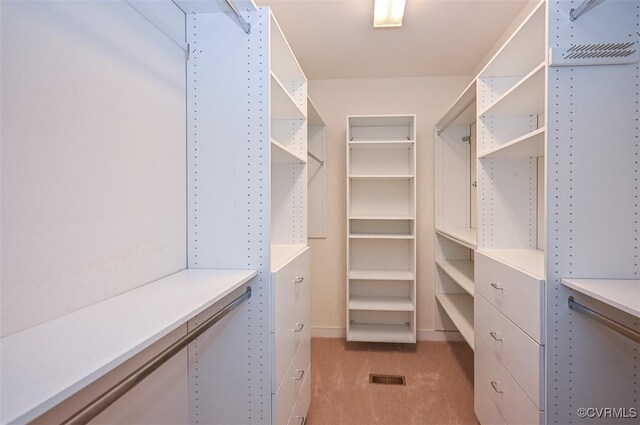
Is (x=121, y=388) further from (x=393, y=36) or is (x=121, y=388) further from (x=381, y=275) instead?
(x=393, y=36)

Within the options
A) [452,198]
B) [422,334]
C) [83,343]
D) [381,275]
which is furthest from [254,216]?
[422,334]

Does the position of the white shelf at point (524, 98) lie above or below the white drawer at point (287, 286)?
above

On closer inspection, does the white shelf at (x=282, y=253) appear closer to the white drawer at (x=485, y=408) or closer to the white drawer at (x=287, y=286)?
the white drawer at (x=287, y=286)

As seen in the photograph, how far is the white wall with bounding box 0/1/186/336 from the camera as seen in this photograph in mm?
690

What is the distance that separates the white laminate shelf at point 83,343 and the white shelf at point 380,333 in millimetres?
2099

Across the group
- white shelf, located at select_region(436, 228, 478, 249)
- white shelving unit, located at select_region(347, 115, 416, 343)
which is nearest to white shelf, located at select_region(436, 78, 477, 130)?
white shelving unit, located at select_region(347, 115, 416, 343)

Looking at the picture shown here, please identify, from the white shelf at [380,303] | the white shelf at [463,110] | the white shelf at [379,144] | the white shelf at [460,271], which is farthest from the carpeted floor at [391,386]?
the white shelf at [463,110]

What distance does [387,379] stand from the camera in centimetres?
240

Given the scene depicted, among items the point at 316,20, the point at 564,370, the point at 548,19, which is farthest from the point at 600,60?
the point at 316,20

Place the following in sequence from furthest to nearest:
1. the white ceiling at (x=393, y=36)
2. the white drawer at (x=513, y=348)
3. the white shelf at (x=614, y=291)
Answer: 1. the white ceiling at (x=393, y=36)
2. the white drawer at (x=513, y=348)
3. the white shelf at (x=614, y=291)

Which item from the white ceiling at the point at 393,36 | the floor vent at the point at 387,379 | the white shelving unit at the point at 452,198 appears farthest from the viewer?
the white shelving unit at the point at 452,198

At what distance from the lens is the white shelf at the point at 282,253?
1.43 m

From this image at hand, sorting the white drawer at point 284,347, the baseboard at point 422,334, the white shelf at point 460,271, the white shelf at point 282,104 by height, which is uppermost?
the white shelf at point 282,104

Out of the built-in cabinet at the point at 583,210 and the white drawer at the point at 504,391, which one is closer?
the built-in cabinet at the point at 583,210
